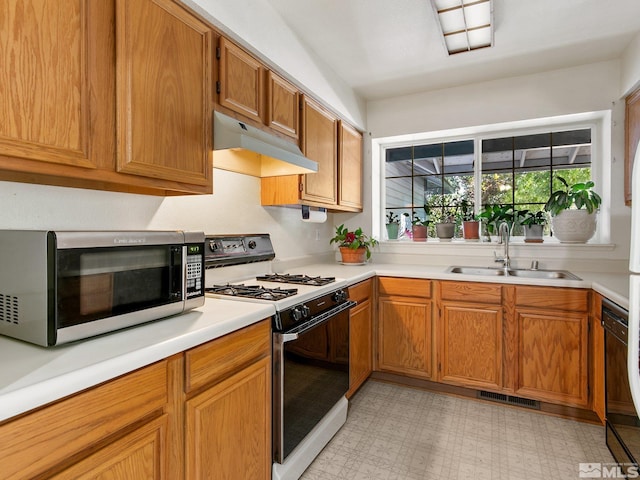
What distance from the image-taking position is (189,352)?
1.13 meters

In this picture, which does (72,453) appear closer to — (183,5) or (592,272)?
(183,5)

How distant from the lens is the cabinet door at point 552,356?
2.23 m

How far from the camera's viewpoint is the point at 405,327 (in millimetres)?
2703

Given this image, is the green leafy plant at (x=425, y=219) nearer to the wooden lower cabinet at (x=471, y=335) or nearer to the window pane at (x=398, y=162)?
the window pane at (x=398, y=162)

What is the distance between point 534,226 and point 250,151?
8.04 ft

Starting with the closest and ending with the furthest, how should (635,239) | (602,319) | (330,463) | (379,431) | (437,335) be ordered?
1. (635,239)
2. (330,463)
3. (602,319)
4. (379,431)
5. (437,335)

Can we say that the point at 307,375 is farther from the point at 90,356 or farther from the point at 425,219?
the point at 425,219

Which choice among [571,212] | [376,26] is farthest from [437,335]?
[376,26]

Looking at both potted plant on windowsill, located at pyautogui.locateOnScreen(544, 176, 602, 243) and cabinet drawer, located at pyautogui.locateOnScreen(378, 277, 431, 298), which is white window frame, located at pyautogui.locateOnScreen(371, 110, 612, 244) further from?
→ cabinet drawer, located at pyautogui.locateOnScreen(378, 277, 431, 298)

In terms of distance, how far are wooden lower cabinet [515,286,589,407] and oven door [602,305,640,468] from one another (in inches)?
13.1

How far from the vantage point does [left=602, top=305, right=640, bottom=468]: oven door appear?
5.03ft

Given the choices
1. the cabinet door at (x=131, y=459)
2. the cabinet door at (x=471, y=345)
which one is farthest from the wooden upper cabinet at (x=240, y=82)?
the cabinet door at (x=471, y=345)

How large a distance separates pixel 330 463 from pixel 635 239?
5.41 feet

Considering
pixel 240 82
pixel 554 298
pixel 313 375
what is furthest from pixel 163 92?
pixel 554 298
